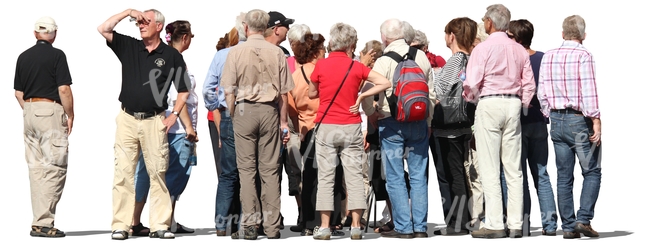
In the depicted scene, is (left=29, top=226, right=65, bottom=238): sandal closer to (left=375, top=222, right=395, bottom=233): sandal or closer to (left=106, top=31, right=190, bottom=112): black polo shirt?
(left=106, top=31, right=190, bottom=112): black polo shirt

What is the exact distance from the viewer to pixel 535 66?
51.7 feet

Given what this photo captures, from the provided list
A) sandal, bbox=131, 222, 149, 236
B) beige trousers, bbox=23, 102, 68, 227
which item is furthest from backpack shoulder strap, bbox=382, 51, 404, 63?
beige trousers, bbox=23, 102, 68, 227

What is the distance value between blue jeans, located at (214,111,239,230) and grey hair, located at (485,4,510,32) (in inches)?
130

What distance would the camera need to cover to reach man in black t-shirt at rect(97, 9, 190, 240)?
15211mm

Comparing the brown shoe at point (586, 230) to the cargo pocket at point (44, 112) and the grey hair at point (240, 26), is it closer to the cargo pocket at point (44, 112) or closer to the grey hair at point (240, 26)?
the grey hair at point (240, 26)

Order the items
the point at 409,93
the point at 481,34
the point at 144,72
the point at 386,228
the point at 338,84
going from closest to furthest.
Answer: the point at 338,84 < the point at 409,93 < the point at 144,72 < the point at 386,228 < the point at 481,34

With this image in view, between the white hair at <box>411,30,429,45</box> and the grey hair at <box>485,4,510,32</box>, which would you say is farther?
the white hair at <box>411,30,429,45</box>

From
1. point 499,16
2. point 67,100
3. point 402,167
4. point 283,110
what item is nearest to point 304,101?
A: point 283,110

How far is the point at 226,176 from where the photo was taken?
51.4 feet

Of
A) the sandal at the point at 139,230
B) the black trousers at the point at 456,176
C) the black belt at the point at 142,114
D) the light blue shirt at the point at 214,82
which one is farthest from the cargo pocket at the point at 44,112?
the black trousers at the point at 456,176

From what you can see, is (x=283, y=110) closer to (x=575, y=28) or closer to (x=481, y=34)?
(x=481, y=34)

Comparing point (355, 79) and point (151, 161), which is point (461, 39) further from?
point (151, 161)

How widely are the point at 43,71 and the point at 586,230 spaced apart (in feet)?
22.1

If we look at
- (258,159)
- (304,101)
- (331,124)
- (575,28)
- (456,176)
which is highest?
(575,28)
